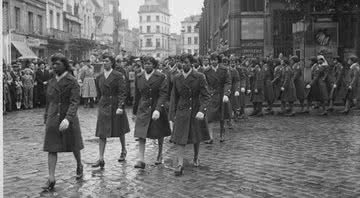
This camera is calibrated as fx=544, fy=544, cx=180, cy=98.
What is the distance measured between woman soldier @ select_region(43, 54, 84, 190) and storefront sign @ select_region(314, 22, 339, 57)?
1890 centimetres

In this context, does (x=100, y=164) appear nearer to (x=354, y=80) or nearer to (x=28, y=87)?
(x=354, y=80)

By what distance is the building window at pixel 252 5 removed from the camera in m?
29.2

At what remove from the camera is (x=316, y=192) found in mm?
6961

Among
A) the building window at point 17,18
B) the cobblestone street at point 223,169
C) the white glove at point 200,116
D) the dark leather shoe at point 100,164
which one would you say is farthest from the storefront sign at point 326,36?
the building window at point 17,18

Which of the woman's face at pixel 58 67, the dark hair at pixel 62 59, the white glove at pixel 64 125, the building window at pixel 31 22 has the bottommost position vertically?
the white glove at pixel 64 125

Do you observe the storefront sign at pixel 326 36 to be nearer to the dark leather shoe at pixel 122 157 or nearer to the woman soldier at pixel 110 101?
the dark leather shoe at pixel 122 157

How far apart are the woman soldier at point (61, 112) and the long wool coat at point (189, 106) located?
65.5 inches

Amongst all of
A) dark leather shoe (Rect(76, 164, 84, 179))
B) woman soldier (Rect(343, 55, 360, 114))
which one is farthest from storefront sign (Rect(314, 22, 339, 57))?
dark leather shoe (Rect(76, 164, 84, 179))

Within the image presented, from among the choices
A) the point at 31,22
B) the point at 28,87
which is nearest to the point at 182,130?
the point at 28,87

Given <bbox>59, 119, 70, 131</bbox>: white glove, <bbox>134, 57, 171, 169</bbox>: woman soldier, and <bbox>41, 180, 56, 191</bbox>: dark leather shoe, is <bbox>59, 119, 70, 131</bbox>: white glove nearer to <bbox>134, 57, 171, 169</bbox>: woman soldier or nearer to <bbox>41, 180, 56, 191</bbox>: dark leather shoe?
<bbox>41, 180, 56, 191</bbox>: dark leather shoe

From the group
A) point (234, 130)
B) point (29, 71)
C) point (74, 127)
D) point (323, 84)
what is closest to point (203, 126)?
point (74, 127)

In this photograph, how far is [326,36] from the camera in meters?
24.8

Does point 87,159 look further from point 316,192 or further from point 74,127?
point 316,192

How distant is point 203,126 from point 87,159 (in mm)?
2250
